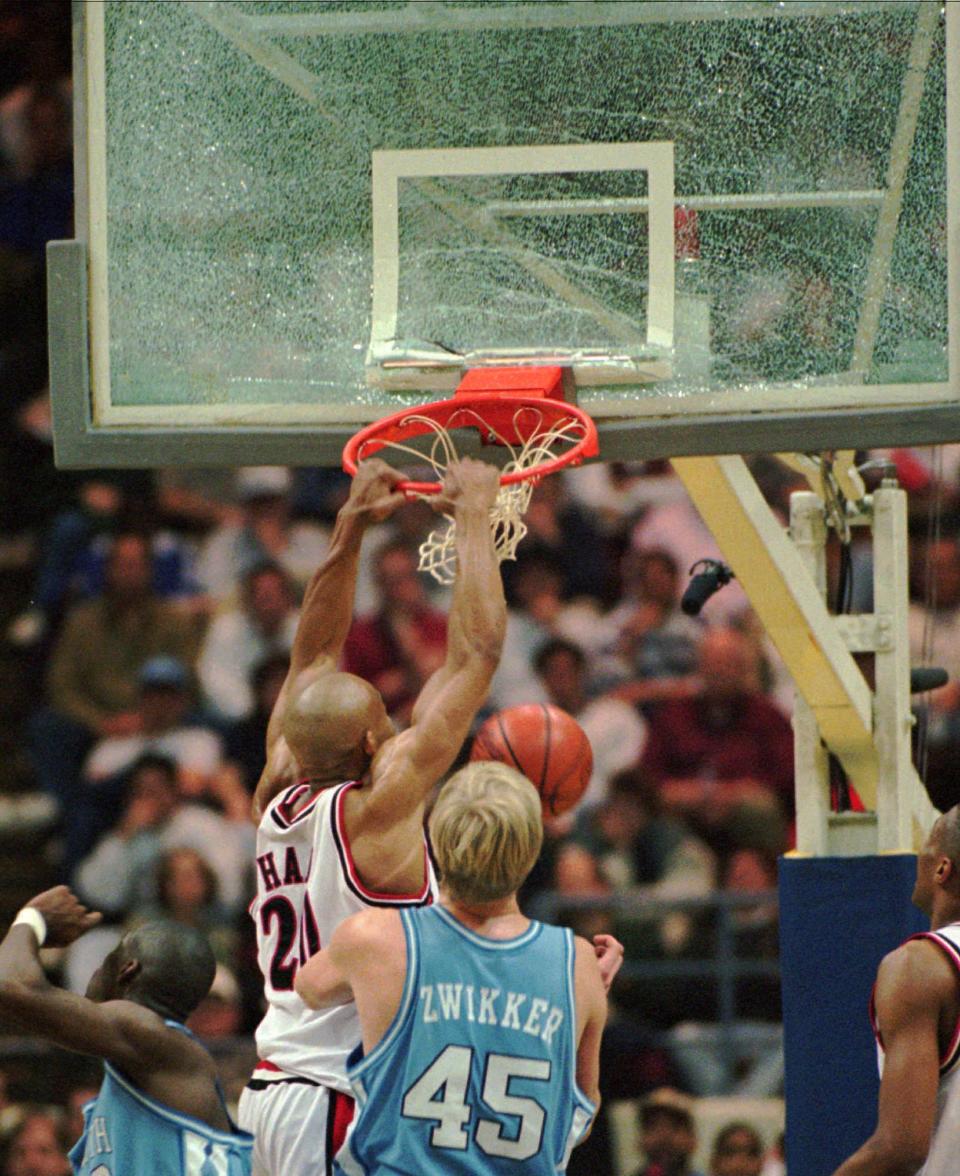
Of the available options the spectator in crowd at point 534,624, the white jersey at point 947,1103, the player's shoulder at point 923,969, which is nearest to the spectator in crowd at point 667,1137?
the spectator in crowd at point 534,624

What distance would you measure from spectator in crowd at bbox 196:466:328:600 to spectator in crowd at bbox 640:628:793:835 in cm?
164

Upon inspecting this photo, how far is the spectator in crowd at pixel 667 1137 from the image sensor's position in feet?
24.7

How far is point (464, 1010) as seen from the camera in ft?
11.8

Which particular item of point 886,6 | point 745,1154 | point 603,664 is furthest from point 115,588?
point 886,6

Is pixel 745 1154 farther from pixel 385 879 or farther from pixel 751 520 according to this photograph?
pixel 385 879

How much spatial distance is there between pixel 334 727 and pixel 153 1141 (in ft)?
3.09

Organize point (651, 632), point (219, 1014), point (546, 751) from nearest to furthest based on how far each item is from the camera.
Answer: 1. point (546, 751)
2. point (219, 1014)
3. point (651, 632)

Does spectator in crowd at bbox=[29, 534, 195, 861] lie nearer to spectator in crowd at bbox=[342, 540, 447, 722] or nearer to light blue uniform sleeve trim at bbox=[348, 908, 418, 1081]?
spectator in crowd at bbox=[342, 540, 447, 722]

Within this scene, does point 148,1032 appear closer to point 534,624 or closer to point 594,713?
point 594,713

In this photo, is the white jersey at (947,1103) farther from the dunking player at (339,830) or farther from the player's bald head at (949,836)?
the dunking player at (339,830)

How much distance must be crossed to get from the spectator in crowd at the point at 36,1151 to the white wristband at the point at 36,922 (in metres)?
3.48

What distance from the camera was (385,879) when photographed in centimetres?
424

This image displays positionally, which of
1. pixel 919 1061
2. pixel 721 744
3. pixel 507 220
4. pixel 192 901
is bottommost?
pixel 192 901

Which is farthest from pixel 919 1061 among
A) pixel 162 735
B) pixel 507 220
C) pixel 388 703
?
pixel 162 735
